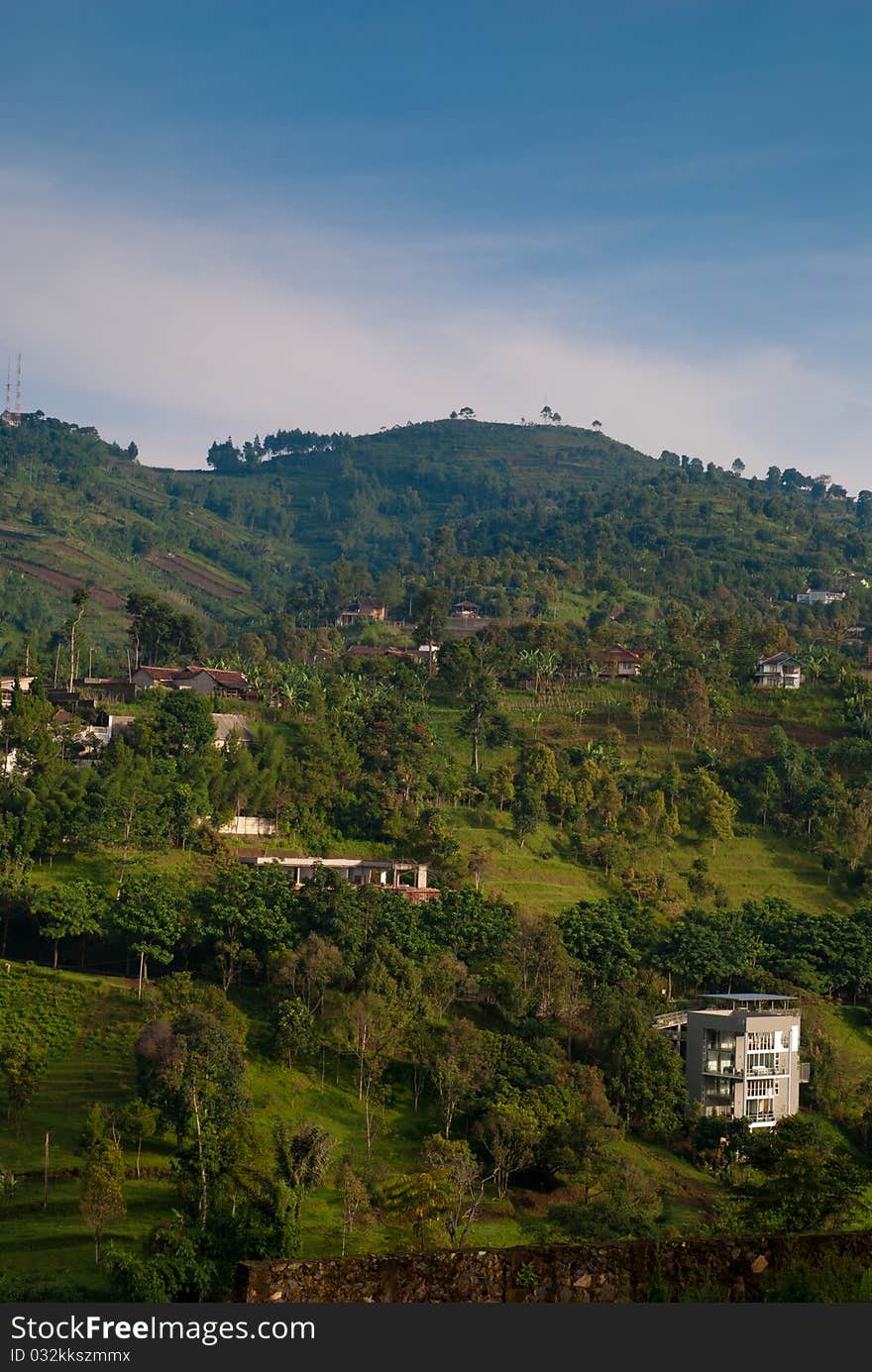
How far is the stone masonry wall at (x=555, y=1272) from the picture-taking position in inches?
482

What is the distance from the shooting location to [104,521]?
18025cm

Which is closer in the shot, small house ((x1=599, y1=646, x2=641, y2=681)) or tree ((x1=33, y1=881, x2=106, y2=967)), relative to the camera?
tree ((x1=33, y1=881, x2=106, y2=967))

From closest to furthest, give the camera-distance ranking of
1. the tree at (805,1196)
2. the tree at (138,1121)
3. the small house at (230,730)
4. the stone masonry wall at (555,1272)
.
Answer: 1. the stone masonry wall at (555,1272)
2. the tree at (805,1196)
3. the tree at (138,1121)
4. the small house at (230,730)

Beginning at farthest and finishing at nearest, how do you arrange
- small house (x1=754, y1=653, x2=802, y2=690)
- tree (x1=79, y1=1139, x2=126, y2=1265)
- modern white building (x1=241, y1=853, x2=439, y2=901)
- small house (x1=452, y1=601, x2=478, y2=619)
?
small house (x1=452, y1=601, x2=478, y2=619) < small house (x1=754, y1=653, x2=802, y2=690) < modern white building (x1=241, y1=853, x2=439, y2=901) < tree (x1=79, y1=1139, x2=126, y2=1265)

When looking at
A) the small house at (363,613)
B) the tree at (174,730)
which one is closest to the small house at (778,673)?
the tree at (174,730)

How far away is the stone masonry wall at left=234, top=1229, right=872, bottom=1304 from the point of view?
482 inches

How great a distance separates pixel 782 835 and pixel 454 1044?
3182 centimetres

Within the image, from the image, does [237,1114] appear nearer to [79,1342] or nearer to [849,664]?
[79,1342]

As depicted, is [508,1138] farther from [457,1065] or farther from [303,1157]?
[303,1157]

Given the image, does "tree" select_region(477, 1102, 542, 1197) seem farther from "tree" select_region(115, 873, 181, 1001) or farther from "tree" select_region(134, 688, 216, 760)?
"tree" select_region(134, 688, 216, 760)

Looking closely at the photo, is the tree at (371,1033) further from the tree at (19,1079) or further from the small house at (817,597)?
the small house at (817,597)

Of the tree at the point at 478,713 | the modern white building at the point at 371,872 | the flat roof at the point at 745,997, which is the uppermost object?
the tree at the point at 478,713

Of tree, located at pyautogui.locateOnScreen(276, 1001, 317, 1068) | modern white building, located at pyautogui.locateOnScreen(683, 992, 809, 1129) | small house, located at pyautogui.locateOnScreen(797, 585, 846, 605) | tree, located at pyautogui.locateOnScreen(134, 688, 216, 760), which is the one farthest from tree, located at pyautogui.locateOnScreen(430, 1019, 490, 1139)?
small house, located at pyautogui.locateOnScreen(797, 585, 846, 605)

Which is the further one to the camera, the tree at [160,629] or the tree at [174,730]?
the tree at [160,629]
